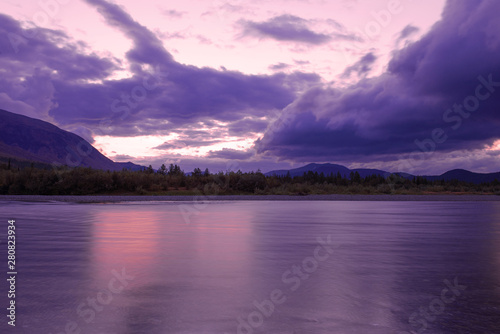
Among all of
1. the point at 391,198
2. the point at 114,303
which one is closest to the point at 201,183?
the point at 391,198

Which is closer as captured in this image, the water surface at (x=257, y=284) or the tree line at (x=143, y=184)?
the water surface at (x=257, y=284)

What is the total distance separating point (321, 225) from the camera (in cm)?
1670

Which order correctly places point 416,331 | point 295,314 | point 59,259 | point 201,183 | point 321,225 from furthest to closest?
point 201,183
point 321,225
point 59,259
point 295,314
point 416,331

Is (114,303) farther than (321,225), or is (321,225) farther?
(321,225)

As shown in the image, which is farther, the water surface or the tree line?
the tree line

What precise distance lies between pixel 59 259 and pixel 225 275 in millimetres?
3893

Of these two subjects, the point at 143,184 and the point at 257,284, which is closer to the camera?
the point at 257,284

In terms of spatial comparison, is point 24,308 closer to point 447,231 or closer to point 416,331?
point 416,331

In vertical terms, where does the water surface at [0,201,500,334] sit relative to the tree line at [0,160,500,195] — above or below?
below

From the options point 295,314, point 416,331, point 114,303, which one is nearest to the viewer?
point 416,331

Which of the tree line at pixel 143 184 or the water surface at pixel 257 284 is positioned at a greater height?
the tree line at pixel 143 184

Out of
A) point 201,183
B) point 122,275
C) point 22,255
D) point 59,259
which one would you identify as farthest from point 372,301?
point 201,183

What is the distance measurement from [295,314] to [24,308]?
3390 mm

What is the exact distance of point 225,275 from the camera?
7.49 m
